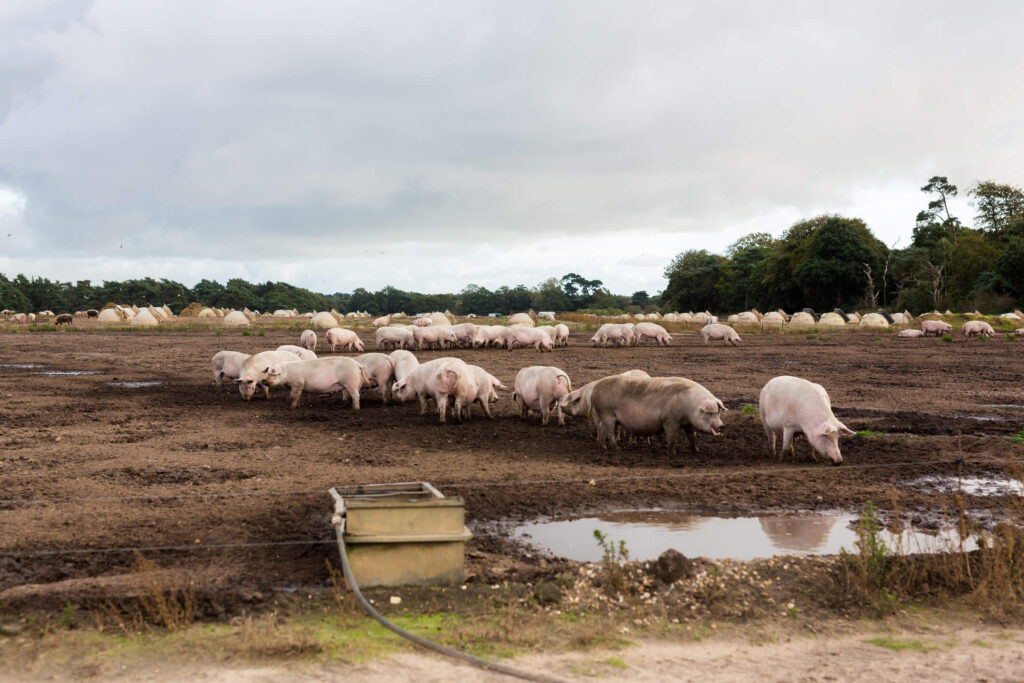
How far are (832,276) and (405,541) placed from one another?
227ft

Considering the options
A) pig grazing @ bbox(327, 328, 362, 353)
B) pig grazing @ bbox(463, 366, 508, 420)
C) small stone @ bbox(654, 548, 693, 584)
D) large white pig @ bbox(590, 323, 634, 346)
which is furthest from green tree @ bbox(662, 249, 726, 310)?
small stone @ bbox(654, 548, 693, 584)

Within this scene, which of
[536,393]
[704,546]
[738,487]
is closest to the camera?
[704,546]

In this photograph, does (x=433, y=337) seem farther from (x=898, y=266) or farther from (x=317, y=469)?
(x=898, y=266)

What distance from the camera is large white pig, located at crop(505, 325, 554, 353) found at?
32.5m

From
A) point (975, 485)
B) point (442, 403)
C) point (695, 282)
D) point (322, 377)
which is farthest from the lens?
point (695, 282)

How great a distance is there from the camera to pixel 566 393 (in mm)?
13258

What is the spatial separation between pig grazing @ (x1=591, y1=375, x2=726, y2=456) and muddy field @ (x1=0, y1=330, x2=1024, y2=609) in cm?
41

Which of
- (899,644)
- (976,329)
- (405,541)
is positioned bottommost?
(899,644)

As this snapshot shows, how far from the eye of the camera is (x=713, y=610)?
18.4 ft

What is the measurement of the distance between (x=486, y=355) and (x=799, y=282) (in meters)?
50.8

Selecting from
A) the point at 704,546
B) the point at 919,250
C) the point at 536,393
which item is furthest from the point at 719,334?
the point at 919,250

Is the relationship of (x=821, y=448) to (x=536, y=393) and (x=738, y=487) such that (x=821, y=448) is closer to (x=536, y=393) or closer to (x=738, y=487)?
(x=738, y=487)

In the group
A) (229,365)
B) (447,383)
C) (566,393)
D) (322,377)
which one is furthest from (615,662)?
(229,365)

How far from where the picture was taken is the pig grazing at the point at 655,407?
412 inches
